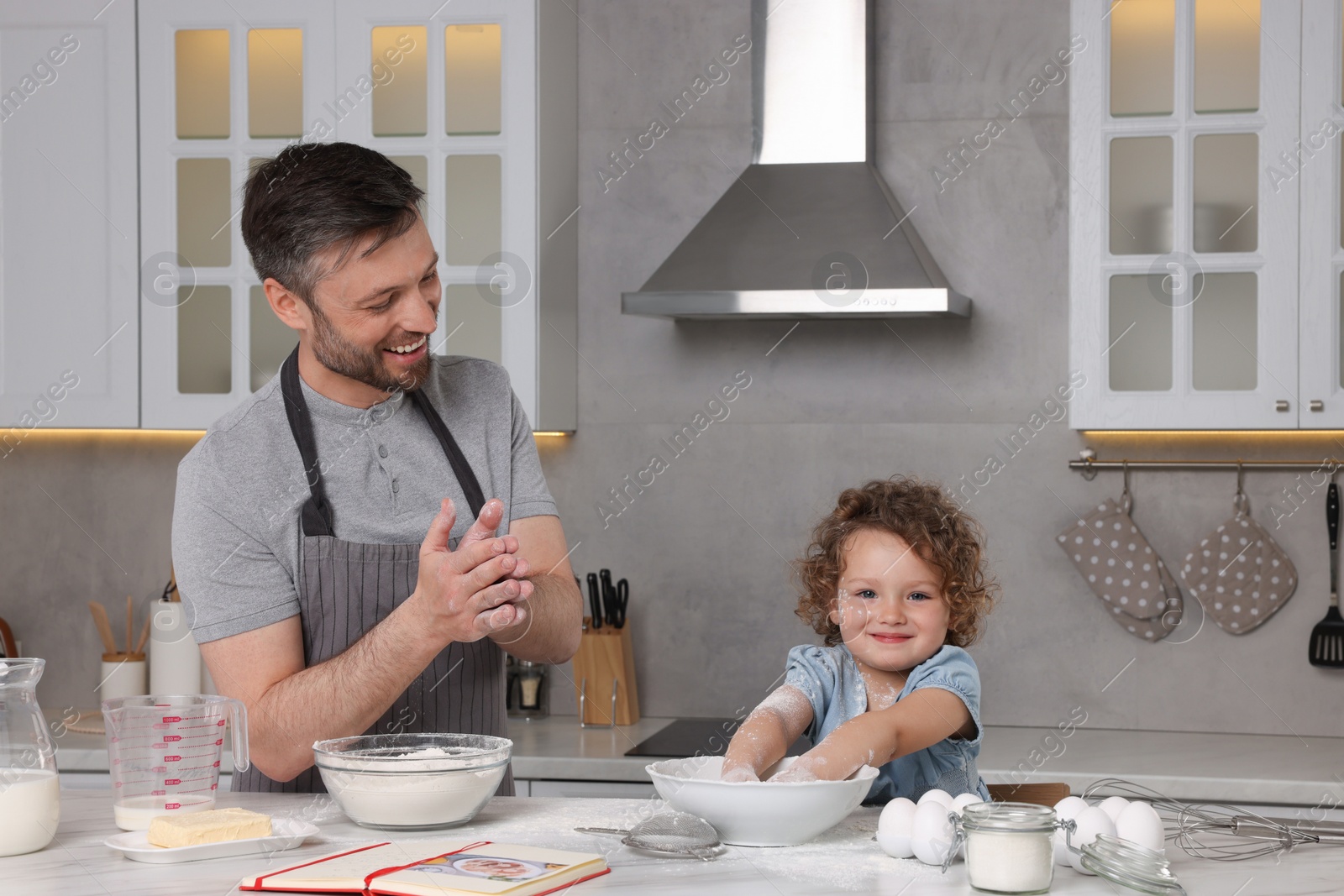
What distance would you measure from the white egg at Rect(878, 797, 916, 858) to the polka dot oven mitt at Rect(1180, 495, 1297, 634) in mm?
1768

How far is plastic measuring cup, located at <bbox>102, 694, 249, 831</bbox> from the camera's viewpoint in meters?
1.25

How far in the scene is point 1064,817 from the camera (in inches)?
45.9

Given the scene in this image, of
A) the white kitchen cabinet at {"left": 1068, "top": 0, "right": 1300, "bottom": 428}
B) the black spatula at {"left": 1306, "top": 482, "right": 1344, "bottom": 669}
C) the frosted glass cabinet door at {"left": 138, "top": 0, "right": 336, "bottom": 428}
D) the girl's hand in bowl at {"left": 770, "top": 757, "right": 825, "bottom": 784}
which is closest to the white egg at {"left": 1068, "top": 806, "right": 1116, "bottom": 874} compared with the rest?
the girl's hand in bowl at {"left": 770, "top": 757, "right": 825, "bottom": 784}

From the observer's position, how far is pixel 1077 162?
103 inches

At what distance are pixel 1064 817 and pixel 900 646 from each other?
19.3 inches

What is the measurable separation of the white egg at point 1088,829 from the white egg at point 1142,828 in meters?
0.01

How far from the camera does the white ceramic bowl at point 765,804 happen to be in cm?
118

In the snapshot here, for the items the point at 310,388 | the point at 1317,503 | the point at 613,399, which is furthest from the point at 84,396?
the point at 1317,503

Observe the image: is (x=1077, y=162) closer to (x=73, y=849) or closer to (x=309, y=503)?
(x=309, y=503)

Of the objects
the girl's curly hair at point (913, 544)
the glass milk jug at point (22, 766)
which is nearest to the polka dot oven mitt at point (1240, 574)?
the girl's curly hair at point (913, 544)

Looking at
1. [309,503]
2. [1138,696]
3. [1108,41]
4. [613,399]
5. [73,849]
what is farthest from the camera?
[613,399]

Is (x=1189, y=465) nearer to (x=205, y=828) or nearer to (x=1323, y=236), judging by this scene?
(x=1323, y=236)

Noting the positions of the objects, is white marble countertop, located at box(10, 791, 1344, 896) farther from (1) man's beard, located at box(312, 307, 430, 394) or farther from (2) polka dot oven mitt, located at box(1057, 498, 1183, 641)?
(2) polka dot oven mitt, located at box(1057, 498, 1183, 641)

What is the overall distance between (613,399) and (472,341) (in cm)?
43
